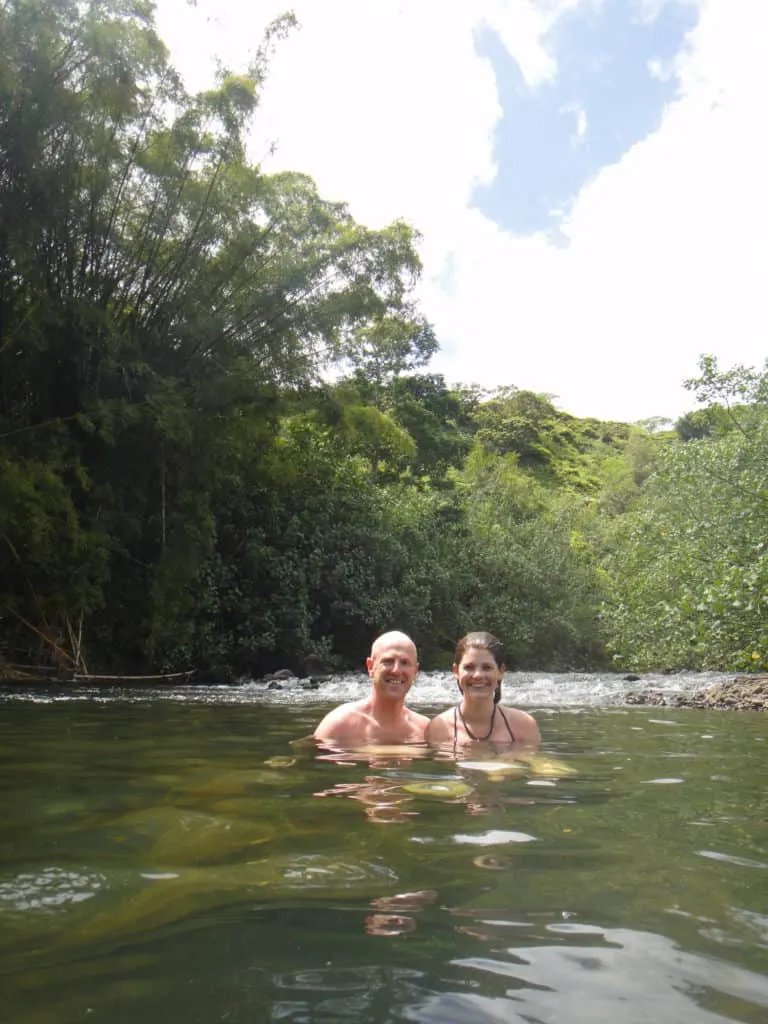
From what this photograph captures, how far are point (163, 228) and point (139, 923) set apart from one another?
1287cm

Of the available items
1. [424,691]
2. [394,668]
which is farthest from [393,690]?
[424,691]

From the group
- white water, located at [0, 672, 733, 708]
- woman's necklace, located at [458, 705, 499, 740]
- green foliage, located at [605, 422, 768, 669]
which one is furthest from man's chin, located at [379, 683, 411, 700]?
green foliage, located at [605, 422, 768, 669]

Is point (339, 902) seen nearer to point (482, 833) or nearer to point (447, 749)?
point (482, 833)

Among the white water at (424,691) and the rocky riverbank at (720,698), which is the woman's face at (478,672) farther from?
the rocky riverbank at (720,698)

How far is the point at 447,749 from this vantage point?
5.05 metres

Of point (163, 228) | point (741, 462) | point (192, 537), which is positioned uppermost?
point (163, 228)

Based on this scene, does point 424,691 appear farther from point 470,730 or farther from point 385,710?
point 470,730

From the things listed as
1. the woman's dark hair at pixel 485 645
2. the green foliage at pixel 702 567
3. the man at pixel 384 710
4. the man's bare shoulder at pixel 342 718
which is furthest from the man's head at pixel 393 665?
the green foliage at pixel 702 567

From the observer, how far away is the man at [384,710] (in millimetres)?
5250

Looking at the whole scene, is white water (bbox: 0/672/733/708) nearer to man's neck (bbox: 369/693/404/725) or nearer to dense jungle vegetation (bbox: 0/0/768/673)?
dense jungle vegetation (bbox: 0/0/768/673)

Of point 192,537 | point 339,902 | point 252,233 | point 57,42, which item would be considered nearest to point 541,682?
point 192,537

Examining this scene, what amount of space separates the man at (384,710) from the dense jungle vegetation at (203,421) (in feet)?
24.8

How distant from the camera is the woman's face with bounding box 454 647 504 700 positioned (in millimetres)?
5008

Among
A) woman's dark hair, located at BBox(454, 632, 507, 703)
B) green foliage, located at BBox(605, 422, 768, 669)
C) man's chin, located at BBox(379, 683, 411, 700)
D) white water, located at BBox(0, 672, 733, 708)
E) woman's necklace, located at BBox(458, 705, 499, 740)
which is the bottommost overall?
white water, located at BBox(0, 672, 733, 708)
